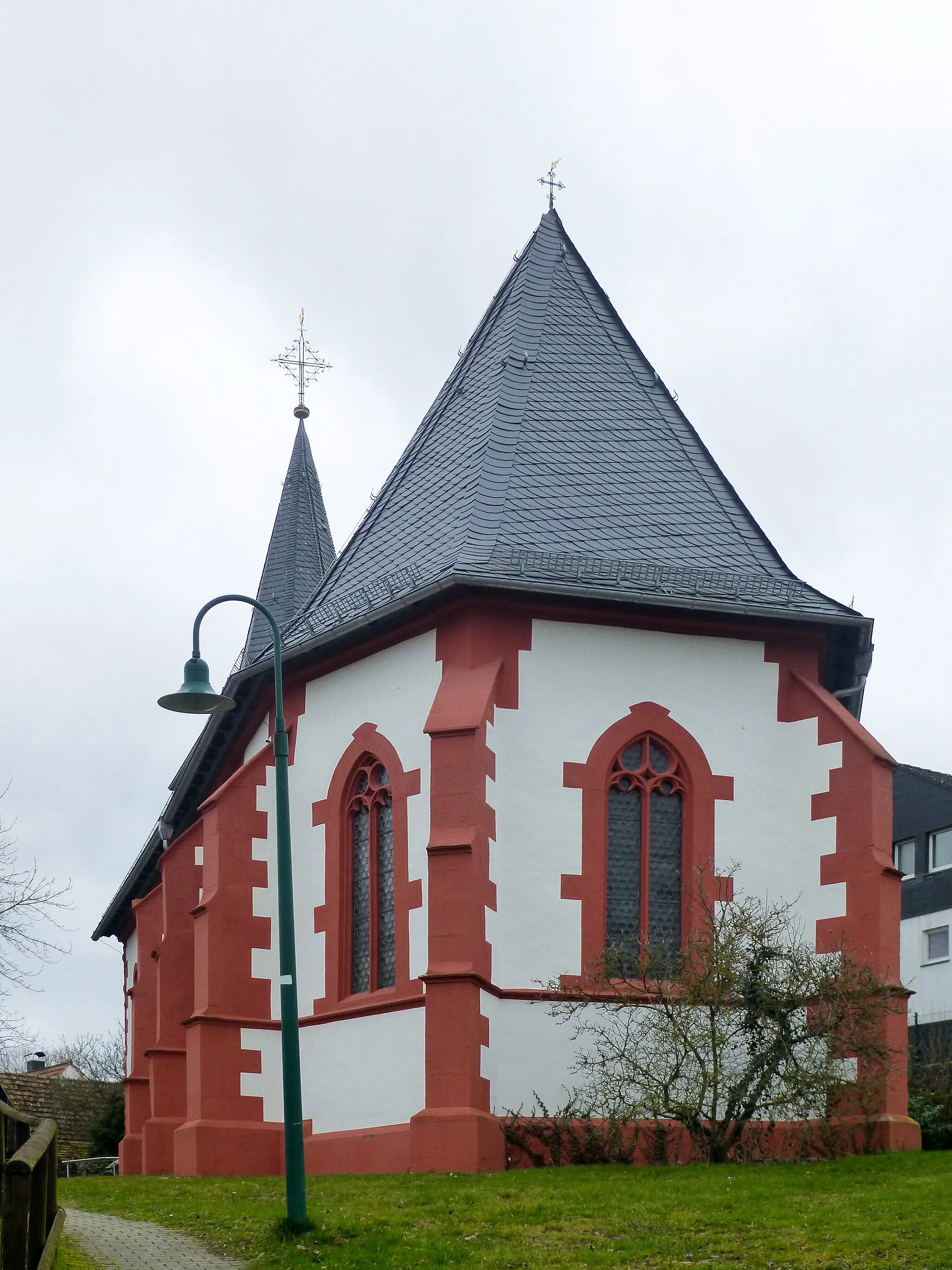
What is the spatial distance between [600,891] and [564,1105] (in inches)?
87.3

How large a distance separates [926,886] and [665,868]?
915 inches

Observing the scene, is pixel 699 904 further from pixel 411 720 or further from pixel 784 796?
pixel 411 720

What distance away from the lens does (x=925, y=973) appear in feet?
129

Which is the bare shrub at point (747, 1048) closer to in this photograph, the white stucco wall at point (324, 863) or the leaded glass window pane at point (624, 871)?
the leaded glass window pane at point (624, 871)

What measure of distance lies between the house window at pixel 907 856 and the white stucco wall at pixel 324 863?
79.2 ft

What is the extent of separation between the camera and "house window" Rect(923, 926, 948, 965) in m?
39.1

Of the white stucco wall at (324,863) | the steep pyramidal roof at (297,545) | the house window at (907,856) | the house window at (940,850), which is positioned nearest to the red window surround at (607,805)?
the white stucco wall at (324,863)

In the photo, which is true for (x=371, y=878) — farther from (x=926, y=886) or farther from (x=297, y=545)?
(x=926, y=886)

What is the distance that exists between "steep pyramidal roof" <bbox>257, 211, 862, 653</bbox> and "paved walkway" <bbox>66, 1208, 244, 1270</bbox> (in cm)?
696

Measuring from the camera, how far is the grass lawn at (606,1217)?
11453mm

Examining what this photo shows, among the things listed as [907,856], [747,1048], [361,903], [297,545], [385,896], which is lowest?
[747,1048]

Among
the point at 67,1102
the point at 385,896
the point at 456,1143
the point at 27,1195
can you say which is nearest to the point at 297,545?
the point at 67,1102

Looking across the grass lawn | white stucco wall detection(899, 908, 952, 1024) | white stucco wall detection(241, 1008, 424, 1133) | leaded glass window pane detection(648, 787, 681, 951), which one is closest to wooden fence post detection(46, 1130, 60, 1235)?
the grass lawn

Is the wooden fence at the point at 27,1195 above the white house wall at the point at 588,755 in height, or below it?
below
